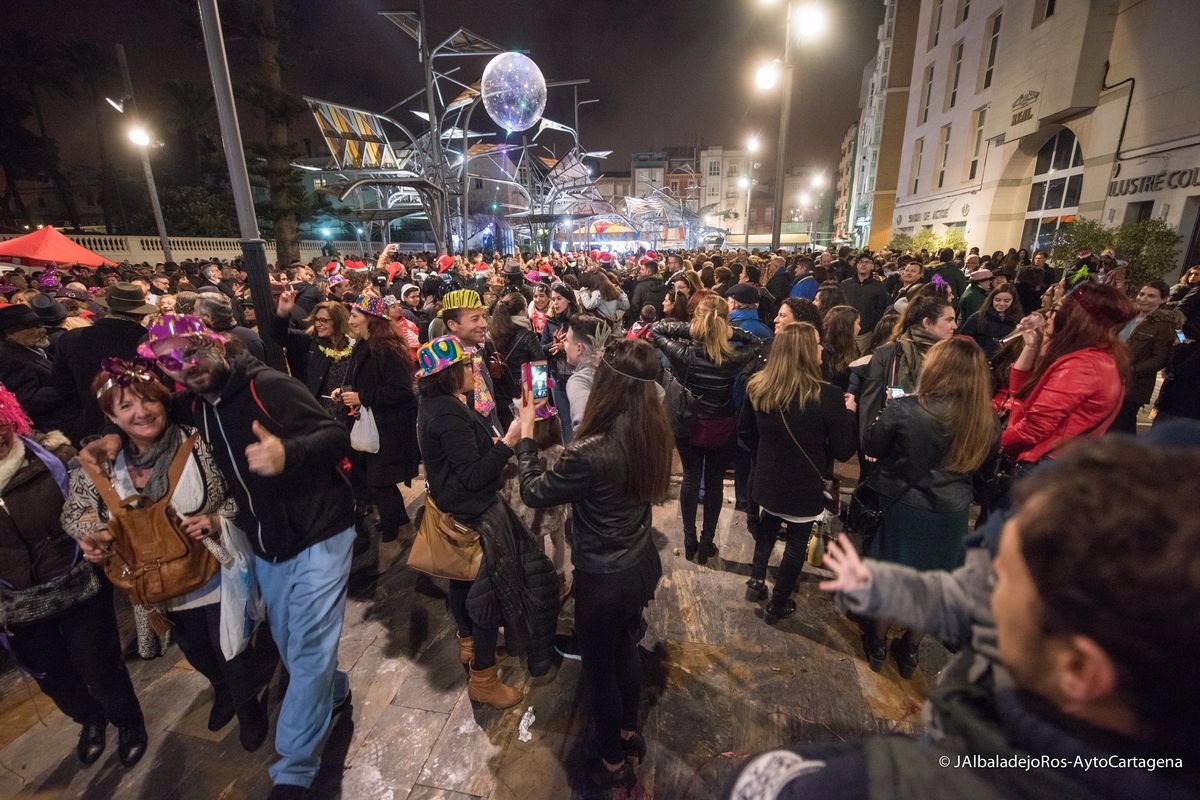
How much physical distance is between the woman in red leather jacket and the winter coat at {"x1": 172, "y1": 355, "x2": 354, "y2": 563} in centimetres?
386

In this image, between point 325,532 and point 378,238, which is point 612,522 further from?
point 378,238

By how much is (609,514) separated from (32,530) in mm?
2677

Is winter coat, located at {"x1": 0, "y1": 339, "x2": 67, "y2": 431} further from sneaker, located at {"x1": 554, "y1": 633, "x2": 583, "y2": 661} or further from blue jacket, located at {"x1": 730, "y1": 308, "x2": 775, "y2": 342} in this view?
blue jacket, located at {"x1": 730, "y1": 308, "x2": 775, "y2": 342}

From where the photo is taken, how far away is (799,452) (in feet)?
10.6

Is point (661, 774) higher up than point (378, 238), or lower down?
lower down

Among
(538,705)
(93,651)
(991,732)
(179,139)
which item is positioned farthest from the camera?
(179,139)

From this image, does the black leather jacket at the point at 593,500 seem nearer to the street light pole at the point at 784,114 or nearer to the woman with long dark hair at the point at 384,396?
the woman with long dark hair at the point at 384,396

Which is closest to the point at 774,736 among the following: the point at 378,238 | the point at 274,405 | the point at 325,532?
the point at 325,532

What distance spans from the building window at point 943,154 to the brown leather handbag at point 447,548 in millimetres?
28833

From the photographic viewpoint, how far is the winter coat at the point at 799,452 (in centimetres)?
316

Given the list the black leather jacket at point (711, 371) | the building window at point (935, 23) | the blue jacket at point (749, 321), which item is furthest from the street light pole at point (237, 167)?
the building window at point (935, 23)

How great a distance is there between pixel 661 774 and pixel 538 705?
79 centimetres

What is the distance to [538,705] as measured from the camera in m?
2.90

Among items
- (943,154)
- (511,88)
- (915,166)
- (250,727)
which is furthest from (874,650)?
(915,166)
